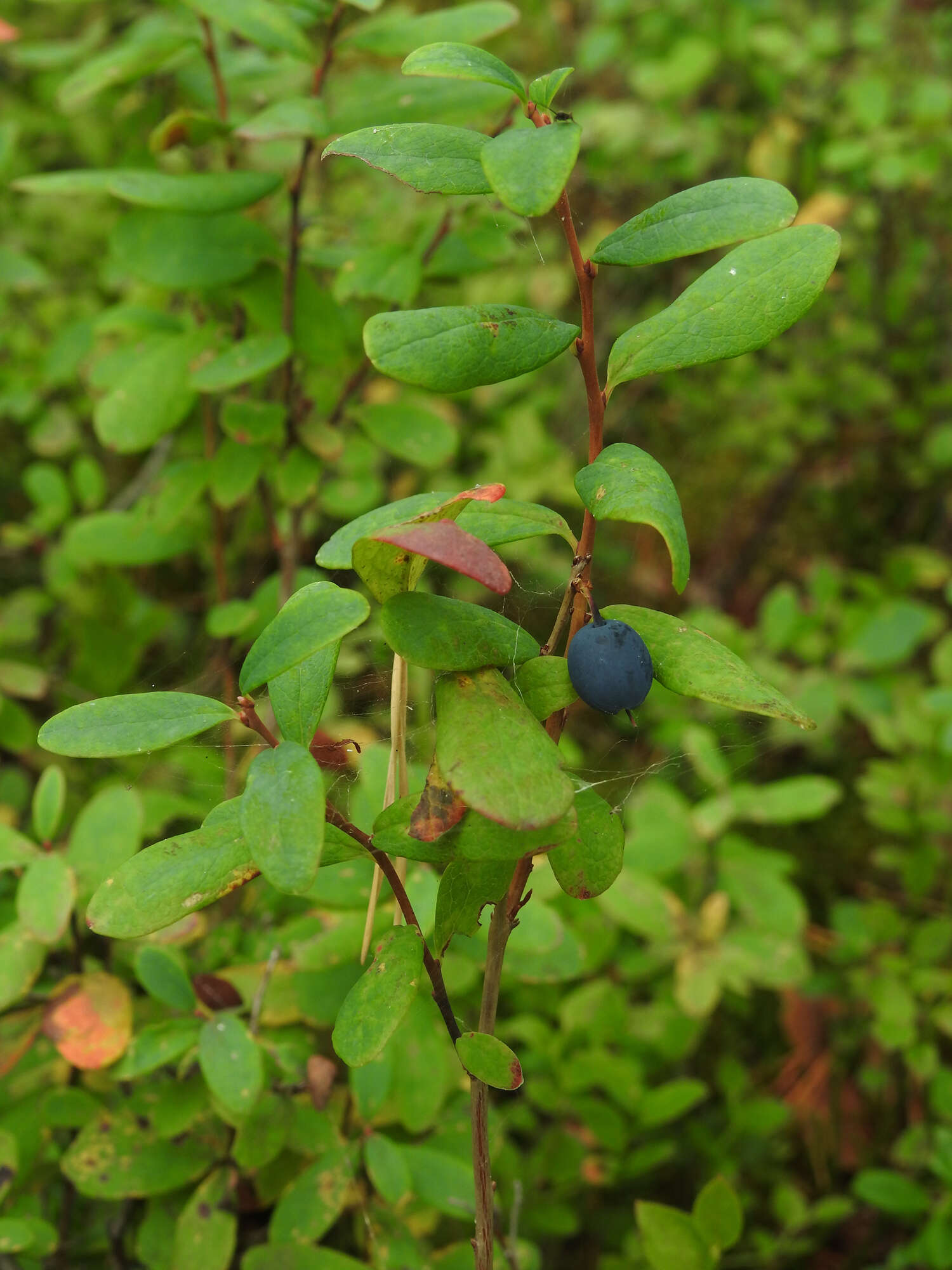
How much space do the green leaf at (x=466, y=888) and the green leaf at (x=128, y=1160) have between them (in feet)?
1.69

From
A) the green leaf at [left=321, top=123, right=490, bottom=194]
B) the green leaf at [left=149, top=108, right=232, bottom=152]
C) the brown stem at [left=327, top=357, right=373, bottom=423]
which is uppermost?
the green leaf at [left=321, top=123, right=490, bottom=194]

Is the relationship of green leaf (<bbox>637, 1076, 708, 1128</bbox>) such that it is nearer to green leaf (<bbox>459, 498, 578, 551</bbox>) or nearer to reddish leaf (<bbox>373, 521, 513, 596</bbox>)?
green leaf (<bbox>459, 498, 578, 551</bbox>)

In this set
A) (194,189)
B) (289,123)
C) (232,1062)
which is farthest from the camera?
(194,189)

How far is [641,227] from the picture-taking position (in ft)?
2.14

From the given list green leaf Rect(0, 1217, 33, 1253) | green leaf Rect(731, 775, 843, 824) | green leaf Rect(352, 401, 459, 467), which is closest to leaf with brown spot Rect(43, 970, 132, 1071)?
green leaf Rect(0, 1217, 33, 1253)

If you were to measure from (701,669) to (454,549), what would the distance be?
178mm

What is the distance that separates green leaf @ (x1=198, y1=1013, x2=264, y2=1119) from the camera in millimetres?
856

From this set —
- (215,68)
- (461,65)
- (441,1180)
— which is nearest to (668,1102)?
(441,1180)

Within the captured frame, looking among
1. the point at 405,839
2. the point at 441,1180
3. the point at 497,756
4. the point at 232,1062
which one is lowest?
the point at 441,1180

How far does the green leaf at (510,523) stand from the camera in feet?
2.24

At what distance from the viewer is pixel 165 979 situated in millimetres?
961

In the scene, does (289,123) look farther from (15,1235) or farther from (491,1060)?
(15,1235)

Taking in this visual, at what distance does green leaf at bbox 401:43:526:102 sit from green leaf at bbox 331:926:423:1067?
1.77 ft

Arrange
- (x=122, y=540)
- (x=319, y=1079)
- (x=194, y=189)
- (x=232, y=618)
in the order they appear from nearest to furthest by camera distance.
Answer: (x=319, y=1079)
(x=194, y=189)
(x=232, y=618)
(x=122, y=540)
